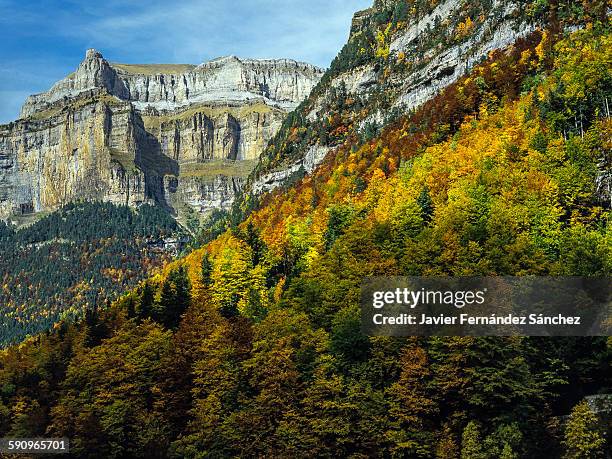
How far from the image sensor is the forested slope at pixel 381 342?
48.9m

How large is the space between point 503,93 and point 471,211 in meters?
45.5

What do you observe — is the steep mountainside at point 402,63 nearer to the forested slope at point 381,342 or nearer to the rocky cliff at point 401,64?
the rocky cliff at point 401,64

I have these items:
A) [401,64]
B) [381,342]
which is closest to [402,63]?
[401,64]

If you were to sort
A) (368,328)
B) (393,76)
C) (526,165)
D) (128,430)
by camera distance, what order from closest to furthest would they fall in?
1. (368,328)
2. (128,430)
3. (526,165)
4. (393,76)

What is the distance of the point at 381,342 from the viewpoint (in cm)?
5359

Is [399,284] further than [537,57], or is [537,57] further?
[537,57]

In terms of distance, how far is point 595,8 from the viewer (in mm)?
107500

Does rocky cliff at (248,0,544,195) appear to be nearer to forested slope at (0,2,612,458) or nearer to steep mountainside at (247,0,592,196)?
steep mountainside at (247,0,592,196)

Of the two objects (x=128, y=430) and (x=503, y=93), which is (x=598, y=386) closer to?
(x=128, y=430)

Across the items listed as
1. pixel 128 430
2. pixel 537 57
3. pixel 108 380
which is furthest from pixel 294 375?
pixel 537 57

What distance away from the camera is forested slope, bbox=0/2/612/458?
48938mm

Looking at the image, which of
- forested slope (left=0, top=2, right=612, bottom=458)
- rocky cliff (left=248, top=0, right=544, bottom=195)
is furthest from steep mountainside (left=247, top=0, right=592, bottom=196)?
forested slope (left=0, top=2, right=612, bottom=458)

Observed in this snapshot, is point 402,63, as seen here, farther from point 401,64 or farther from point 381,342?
point 381,342

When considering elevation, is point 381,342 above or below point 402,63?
below
